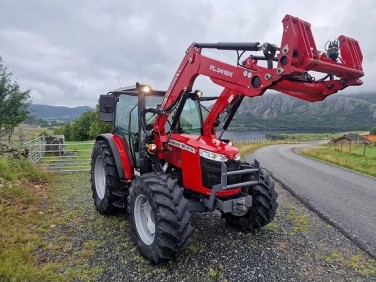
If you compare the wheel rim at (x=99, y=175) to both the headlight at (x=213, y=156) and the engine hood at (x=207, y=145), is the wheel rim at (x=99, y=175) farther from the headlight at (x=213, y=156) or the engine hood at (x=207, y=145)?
the headlight at (x=213, y=156)

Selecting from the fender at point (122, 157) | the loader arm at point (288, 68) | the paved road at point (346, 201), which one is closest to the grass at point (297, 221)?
the paved road at point (346, 201)

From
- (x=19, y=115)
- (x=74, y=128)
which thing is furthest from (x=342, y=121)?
(x=19, y=115)

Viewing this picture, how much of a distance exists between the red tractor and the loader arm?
10mm

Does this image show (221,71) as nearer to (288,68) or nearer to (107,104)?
(288,68)

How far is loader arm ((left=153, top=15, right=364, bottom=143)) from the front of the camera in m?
2.84

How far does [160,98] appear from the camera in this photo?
214 inches

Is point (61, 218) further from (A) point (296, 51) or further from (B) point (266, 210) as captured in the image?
(A) point (296, 51)

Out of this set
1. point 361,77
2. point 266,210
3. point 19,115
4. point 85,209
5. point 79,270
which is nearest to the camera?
point 361,77


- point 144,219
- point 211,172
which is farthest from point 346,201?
point 144,219

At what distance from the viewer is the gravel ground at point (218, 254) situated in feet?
11.8

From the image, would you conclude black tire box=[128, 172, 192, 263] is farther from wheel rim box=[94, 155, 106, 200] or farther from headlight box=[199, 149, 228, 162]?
wheel rim box=[94, 155, 106, 200]

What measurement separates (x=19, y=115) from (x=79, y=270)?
16.7 metres

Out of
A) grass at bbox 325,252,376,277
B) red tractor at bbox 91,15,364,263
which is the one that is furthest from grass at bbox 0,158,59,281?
grass at bbox 325,252,376,277

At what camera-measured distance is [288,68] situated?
2850 mm
